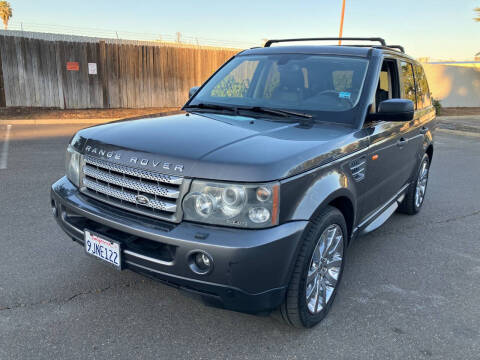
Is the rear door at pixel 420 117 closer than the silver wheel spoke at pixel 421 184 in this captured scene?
Yes

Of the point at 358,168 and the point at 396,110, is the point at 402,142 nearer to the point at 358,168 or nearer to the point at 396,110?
the point at 396,110

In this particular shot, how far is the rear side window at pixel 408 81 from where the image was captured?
442 cm

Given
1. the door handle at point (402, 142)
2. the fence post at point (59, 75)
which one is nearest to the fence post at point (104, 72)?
the fence post at point (59, 75)

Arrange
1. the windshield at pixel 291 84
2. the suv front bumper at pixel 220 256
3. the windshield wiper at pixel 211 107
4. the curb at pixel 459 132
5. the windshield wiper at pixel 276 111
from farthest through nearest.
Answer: the curb at pixel 459 132, the windshield wiper at pixel 211 107, the windshield at pixel 291 84, the windshield wiper at pixel 276 111, the suv front bumper at pixel 220 256

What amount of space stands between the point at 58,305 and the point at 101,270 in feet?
1.80

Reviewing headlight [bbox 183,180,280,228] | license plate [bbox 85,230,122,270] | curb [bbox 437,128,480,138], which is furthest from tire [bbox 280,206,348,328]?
curb [bbox 437,128,480,138]

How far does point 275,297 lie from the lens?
2.37 metres

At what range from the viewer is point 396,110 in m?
3.19

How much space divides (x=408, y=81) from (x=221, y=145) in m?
3.01

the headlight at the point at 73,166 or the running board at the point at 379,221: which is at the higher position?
the headlight at the point at 73,166

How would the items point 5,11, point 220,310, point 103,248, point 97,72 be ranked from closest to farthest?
point 103,248 < point 220,310 < point 97,72 < point 5,11

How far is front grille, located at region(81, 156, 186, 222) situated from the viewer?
2369 millimetres

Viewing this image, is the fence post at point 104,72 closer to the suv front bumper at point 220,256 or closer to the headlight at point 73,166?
the headlight at point 73,166

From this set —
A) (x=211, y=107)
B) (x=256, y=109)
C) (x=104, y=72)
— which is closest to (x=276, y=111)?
(x=256, y=109)
